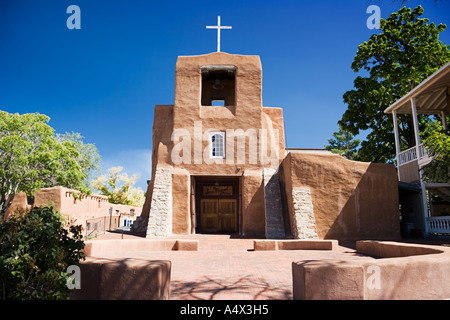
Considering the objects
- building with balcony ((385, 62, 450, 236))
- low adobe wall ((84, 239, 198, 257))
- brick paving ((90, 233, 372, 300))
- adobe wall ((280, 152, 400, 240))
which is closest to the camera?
brick paving ((90, 233, 372, 300))

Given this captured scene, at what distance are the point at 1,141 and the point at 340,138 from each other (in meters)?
39.0

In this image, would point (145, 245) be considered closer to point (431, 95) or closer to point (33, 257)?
point (33, 257)

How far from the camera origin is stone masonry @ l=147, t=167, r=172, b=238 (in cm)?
1573

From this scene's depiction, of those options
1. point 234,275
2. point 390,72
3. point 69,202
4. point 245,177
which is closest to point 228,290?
point 234,275

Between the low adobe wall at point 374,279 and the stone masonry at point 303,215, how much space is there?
8.57 m

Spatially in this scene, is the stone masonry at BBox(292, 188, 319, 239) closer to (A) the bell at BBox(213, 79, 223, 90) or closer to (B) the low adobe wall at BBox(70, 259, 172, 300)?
(A) the bell at BBox(213, 79, 223, 90)

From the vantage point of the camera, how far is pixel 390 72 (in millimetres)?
21562

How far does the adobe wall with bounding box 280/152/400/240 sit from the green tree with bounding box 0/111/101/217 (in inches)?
543

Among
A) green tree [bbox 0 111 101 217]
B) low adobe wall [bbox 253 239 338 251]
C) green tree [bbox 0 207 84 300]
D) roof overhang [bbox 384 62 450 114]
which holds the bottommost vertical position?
low adobe wall [bbox 253 239 338 251]

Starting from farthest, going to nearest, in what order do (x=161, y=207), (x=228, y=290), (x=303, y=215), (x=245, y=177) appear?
(x=245, y=177), (x=161, y=207), (x=303, y=215), (x=228, y=290)

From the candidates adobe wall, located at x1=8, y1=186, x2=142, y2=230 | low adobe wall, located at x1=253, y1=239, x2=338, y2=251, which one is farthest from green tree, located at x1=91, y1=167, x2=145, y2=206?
low adobe wall, located at x1=253, y1=239, x2=338, y2=251

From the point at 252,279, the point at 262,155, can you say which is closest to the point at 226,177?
the point at 262,155

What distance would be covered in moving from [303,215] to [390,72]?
13.6m

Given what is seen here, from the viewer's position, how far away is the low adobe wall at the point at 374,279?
13.4ft
